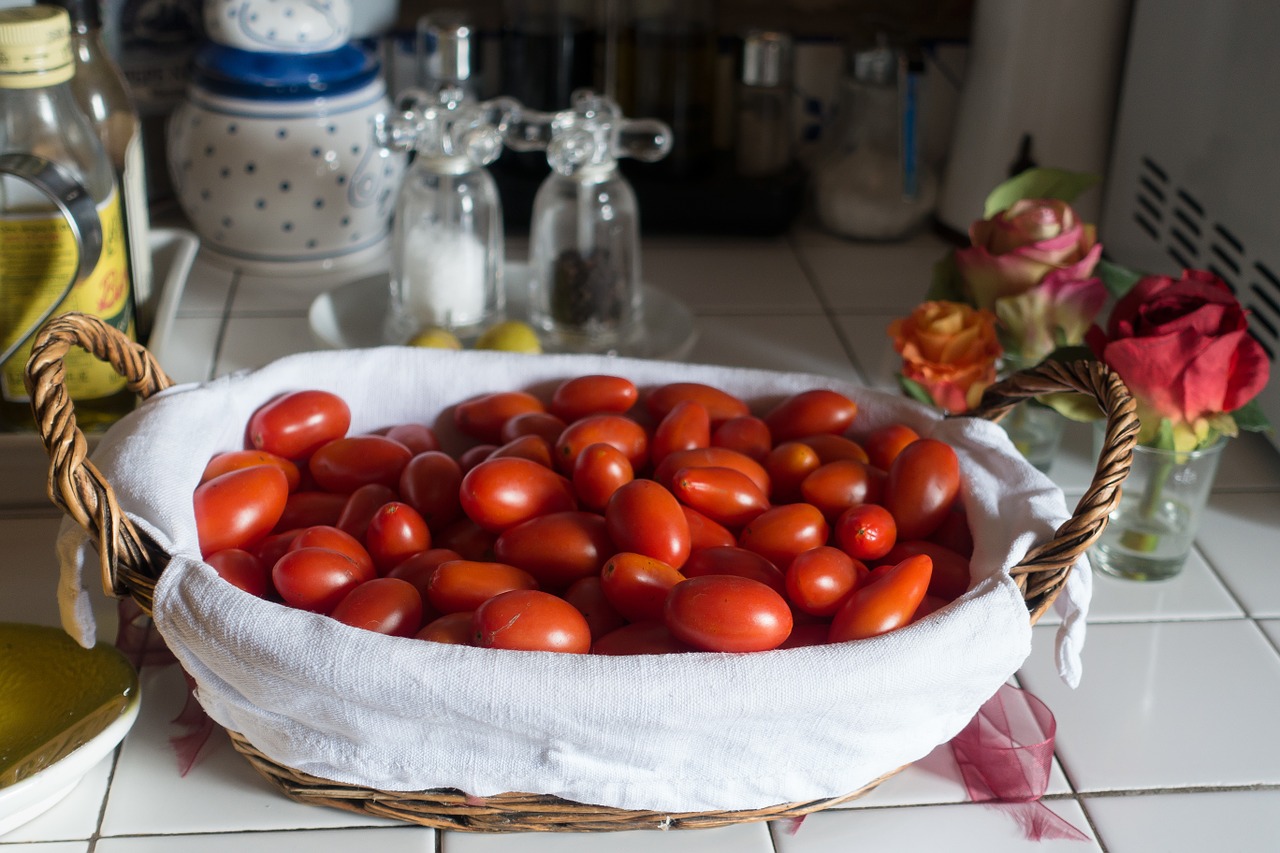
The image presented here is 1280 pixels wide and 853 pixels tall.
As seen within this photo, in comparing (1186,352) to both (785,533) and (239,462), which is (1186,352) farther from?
(239,462)

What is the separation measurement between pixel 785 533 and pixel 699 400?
5.3 inches

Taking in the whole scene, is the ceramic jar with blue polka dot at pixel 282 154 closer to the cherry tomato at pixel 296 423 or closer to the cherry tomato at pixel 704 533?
the cherry tomato at pixel 296 423

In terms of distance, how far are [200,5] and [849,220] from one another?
2.08ft

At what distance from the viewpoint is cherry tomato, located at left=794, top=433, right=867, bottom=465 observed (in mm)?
717

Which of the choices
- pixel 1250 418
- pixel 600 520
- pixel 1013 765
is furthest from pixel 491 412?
pixel 1250 418

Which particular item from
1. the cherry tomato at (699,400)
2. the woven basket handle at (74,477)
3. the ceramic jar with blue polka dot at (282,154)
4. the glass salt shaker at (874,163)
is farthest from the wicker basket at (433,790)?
the glass salt shaker at (874,163)

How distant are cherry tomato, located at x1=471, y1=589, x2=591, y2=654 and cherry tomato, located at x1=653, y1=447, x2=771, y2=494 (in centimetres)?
13

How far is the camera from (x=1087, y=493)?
573 mm

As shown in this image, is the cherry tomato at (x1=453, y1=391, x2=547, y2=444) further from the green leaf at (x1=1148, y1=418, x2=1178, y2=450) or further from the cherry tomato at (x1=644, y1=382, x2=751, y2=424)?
the green leaf at (x1=1148, y1=418, x2=1178, y2=450)

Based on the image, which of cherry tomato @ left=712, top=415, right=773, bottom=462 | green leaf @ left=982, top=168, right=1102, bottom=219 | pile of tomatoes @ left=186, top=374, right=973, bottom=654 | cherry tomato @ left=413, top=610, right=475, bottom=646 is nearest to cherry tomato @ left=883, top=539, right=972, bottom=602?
pile of tomatoes @ left=186, top=374, right=973, bottom=654

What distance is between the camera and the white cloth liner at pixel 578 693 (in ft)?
1.70

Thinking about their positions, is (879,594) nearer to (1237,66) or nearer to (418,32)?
Answer: (1237,66)

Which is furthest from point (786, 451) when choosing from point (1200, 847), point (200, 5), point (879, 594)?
point (200, 5)

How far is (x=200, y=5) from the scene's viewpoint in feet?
3.94
